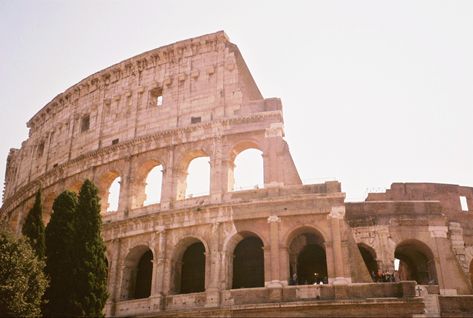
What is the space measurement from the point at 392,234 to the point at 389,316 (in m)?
4.95

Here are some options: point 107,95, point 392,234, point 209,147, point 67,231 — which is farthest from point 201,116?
point 392,234

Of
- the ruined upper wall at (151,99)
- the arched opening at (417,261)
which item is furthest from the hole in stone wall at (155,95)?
the arched opening at (417,261)

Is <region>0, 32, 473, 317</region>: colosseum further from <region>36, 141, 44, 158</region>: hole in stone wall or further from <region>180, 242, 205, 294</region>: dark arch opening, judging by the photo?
<region>36, 141, 44, 158</region>: hole in stone wall

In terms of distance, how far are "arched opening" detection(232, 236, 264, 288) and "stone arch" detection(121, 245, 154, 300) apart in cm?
366

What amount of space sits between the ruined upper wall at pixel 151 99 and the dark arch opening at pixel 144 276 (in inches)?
228

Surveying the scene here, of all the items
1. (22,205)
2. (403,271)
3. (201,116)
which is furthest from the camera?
(22,205)

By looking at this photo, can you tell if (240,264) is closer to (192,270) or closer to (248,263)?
(248,263)

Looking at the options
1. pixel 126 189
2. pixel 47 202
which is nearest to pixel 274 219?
pixel 126 189

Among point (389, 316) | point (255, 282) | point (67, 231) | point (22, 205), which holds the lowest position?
point (389, 316)

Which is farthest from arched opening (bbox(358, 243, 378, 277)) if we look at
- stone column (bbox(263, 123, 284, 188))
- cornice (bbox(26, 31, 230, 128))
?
cornice (bbox(26, 31, 230, 128))

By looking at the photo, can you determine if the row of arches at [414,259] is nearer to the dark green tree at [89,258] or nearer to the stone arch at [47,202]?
the dark green tree at [89,258]

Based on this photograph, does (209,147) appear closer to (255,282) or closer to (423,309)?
(255,282)

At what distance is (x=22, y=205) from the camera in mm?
27344

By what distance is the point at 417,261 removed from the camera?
22.0 meters
